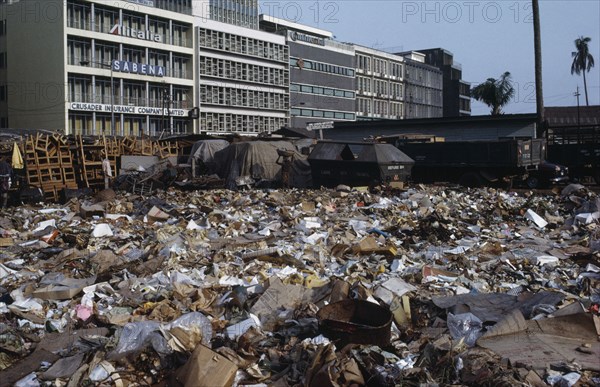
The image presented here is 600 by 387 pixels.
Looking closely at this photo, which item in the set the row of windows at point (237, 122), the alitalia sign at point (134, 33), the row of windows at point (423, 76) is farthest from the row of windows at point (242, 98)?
the row of windows at point (423, 76)

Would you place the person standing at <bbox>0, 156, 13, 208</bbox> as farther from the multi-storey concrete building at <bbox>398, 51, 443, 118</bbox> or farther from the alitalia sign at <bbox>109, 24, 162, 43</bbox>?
the multi-storey concrete building at <bbox>398, 51, 443, 118</bbox>

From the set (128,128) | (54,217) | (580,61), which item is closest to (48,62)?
(128,128)

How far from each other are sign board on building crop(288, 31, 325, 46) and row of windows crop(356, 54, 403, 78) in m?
8.77

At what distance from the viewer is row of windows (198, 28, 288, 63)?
69.9 metres

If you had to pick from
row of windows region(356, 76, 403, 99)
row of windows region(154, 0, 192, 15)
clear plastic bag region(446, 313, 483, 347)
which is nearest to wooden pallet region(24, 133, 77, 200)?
clear plastic bag region(446, 313, 483, 347)

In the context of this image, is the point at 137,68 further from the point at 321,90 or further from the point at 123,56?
the point at 321,90

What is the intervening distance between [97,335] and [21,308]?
1.62 m

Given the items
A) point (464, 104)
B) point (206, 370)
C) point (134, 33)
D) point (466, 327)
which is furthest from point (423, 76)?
point (206, 370)

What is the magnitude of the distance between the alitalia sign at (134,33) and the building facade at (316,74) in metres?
21.9

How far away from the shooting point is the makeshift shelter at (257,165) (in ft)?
79.3

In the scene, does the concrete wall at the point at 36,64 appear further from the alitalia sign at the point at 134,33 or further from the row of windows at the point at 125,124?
the alitalia sign at the point at 134,33

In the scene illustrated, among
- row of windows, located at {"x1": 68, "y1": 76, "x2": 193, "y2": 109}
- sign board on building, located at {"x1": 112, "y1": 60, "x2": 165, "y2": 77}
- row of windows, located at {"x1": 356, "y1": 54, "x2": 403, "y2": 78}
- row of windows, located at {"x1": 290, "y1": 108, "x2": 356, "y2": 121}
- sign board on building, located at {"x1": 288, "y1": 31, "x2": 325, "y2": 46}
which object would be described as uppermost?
sign board on building, located at {"x1": 288, "y1": 31, "x2": 325, "y2": 46}

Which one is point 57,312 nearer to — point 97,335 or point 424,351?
point 97,335

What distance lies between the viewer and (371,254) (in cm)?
1010
